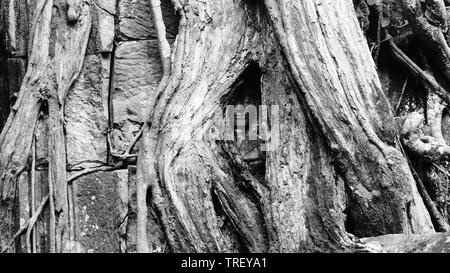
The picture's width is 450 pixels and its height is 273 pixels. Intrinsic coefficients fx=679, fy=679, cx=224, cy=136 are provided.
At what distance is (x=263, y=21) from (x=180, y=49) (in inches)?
16.7

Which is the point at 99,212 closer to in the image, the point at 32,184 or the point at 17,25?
the point at 32,184

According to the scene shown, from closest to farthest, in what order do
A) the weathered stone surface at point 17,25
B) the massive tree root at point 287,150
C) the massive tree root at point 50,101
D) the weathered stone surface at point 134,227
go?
1. the massive tree root at point 287,150
2. the weathered stone surface at point 134,227
3. the massive tree root at point 50,101
4. the weathered stone surface at point 17,25

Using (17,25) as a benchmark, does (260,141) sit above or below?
below

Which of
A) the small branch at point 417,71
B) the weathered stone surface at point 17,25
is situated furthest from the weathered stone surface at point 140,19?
the small branch at point 417,71

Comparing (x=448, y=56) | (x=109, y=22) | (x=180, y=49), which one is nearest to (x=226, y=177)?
(x=180, y=49)

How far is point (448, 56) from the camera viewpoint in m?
3.49

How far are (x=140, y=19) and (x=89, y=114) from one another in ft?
1.95

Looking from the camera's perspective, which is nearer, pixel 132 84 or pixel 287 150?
pixel 287 150

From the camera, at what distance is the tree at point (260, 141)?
2869 millimetres

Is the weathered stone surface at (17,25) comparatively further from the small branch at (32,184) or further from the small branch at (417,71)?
the small branch at (417,71)

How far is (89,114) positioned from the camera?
336 centimetres

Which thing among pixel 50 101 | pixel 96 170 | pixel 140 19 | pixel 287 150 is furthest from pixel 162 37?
pixel 287 150
